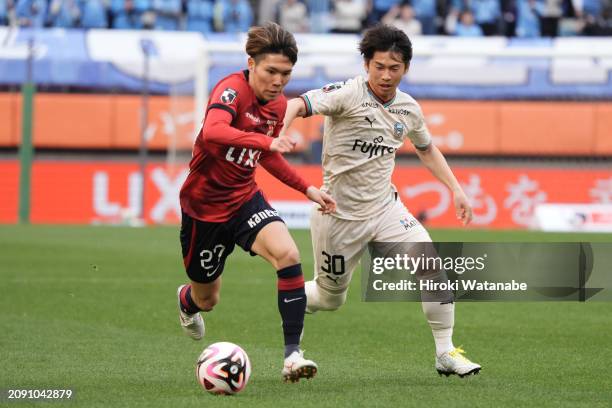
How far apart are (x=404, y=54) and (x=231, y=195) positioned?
1.47 metres

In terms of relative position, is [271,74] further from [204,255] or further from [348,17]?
[348,17]

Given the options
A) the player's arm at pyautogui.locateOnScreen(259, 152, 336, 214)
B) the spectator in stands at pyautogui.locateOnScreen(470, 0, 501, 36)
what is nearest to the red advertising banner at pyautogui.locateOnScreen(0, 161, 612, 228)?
the spectator in stands at pyautogui.locateOnScreen(470, 0, 501, 36)

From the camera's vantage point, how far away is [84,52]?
26.8 m

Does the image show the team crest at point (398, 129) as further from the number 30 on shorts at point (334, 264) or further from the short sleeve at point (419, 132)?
the number 30 on shorts at point (334, 264)

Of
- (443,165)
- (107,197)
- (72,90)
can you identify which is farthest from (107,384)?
(72,90)

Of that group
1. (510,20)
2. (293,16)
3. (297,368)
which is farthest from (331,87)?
(510,20)

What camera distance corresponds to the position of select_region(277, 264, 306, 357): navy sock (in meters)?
7.19

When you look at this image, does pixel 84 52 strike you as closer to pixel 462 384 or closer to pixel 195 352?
pixel 195 352

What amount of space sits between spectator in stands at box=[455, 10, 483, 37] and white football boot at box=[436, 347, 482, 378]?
21.6 metres

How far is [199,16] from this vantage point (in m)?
28.3

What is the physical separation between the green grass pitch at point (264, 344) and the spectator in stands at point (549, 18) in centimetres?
1543

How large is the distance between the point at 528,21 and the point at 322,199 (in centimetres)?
2306

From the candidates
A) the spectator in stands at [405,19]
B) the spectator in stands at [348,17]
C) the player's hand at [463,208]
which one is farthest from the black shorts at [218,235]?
the spectator in stands at [348,17]
